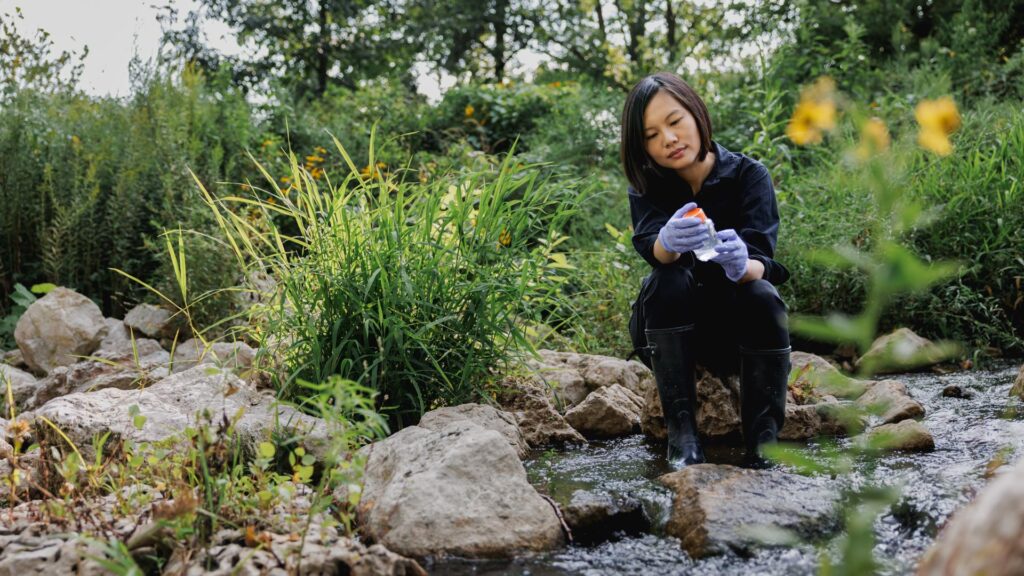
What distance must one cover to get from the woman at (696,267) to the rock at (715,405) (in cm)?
9

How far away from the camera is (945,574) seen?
1018 mm


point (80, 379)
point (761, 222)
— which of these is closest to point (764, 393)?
point (761, 222)

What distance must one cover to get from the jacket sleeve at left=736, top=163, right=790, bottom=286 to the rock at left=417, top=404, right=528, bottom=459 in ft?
3.09

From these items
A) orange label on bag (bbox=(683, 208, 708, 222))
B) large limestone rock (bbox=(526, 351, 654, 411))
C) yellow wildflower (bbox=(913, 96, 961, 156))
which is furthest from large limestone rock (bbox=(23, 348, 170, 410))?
yellow wildflower (bbox=(913, 96, 961, 156))

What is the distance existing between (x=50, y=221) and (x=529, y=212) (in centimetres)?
404

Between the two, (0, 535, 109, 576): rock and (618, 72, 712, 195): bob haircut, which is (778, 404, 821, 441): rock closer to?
(618, 72, 712, 195): bob haircut

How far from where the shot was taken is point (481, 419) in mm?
2764


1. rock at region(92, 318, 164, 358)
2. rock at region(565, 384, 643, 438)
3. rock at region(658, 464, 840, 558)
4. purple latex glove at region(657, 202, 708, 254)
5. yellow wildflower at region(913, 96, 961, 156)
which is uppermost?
yellow wildflower at region(913, 96, 961, 156)

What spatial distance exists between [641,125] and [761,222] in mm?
501

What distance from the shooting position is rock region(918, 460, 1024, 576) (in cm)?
94

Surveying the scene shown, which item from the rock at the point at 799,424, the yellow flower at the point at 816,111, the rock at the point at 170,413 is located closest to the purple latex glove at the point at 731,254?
the rock at the point at 799,424

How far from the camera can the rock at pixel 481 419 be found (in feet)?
8.86

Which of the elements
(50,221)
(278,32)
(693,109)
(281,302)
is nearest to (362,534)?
(281,302)

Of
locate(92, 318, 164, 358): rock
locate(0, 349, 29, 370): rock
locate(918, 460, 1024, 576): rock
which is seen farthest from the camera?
locate(0, 349, 29, 370): rock
